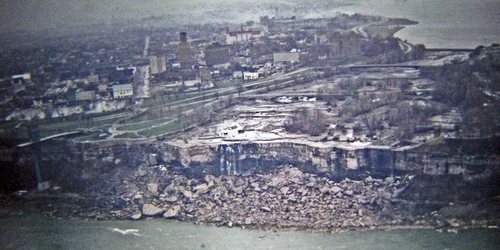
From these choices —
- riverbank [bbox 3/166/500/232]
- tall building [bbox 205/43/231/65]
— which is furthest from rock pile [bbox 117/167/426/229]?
tall building [bbox 205/43/231/65]

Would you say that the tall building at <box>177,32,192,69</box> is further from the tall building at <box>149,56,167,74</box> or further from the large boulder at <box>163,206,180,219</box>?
the large boulder at <box>163,206,180,219</box>

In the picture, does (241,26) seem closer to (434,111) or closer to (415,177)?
(434,111)

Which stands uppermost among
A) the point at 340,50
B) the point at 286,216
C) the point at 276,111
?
the point at 340,50

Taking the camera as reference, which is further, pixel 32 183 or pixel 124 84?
pixel 124 84

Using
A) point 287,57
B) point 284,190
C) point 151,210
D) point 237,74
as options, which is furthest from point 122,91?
point 284,190

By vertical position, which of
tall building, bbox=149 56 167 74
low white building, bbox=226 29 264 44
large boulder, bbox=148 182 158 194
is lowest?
large boulder, bbox=148 182 158 194

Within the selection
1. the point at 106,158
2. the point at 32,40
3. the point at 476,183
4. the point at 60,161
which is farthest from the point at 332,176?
the point at 32,40
